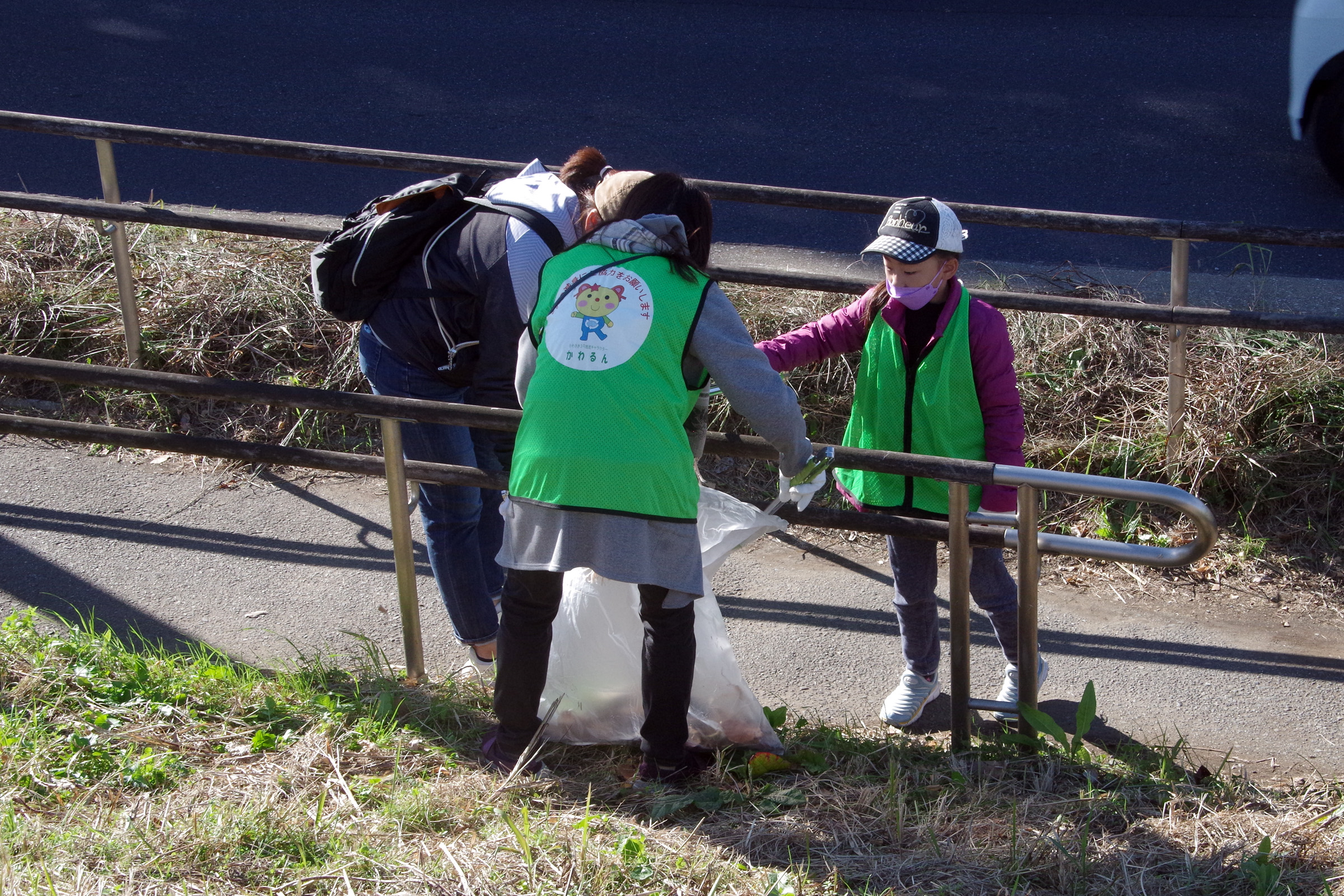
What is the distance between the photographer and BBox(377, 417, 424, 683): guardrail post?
2.91 metres

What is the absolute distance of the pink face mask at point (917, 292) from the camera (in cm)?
299

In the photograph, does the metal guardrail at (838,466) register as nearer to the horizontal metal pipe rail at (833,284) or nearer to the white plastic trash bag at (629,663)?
the white plastic trash bag at (629,663)

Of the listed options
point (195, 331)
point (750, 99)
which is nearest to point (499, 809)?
point (195, 331)

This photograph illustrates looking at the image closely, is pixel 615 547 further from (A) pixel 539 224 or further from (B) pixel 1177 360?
(B) pixel 1177 360

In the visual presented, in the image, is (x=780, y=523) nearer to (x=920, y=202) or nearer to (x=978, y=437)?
(x=978, y=437)

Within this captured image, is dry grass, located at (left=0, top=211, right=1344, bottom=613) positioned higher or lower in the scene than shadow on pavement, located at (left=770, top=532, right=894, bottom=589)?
higher

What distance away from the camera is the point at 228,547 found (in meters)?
4.15

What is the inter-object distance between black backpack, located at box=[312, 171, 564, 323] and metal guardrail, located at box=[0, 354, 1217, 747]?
0.29 metres

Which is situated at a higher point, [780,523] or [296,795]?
[780,523]

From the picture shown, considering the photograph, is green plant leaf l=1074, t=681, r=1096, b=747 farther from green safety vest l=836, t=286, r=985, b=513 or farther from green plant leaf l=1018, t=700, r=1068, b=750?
green safety vest l=836, t=286, r=985, b=513

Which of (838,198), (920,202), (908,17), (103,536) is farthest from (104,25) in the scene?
(920,202)

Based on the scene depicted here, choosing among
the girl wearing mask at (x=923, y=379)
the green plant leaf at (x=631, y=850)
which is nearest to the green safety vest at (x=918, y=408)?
the girl wearing mask at (x=923, y=379)

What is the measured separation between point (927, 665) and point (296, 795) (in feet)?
5.72

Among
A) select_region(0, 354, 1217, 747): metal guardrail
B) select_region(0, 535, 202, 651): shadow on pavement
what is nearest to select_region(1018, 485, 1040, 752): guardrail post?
select_region(0, 354, 1217, 747): metal guardrail
